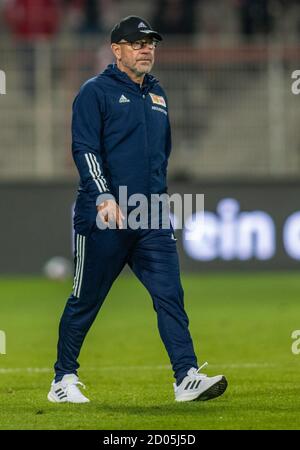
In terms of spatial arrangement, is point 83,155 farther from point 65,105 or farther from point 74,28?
point 74,28

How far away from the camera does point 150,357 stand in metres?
11.0

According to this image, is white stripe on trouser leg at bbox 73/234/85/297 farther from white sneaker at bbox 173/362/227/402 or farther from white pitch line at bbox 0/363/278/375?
white pitch line at bbox 0/363/278/375

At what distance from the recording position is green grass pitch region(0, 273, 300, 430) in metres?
7.45

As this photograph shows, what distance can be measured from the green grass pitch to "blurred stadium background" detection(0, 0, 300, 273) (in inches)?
31.6

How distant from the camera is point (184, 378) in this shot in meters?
7.98

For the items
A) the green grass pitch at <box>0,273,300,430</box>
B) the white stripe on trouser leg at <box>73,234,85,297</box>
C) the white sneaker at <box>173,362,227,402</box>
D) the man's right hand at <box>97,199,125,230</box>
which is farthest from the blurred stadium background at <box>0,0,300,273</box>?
the man's right hand at <box>97,199,125,230</box>

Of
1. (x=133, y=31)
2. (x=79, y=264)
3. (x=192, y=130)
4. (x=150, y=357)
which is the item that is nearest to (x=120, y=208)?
(x=79, y=264)

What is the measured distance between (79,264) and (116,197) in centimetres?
49

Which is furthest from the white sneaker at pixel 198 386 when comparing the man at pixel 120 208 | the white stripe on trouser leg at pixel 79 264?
the white stripe on trouser leg at pixel 79 264

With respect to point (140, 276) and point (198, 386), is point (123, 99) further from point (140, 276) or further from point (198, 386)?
point (198, 386)

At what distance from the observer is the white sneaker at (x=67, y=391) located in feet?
26.6

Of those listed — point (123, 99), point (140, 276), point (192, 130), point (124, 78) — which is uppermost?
point (192, 130)

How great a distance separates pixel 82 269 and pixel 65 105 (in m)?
12.6
